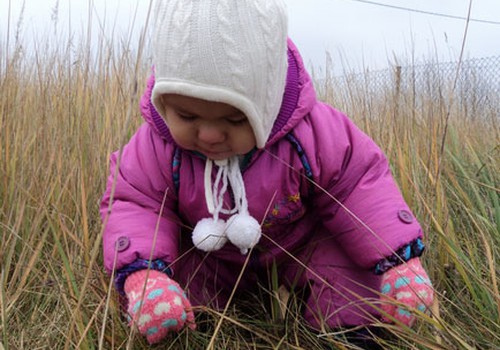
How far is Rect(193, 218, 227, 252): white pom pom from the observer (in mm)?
1080

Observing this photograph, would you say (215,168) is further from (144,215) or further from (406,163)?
(406,163)

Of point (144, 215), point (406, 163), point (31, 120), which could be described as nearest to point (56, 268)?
point (144, 215)

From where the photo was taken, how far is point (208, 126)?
96cm

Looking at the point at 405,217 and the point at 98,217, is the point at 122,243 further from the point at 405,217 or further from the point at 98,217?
the point at 405,217

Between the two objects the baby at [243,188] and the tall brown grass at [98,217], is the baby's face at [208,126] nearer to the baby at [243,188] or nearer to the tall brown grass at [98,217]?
the baby at [243,188]

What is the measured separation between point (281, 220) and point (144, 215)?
0.85 feet

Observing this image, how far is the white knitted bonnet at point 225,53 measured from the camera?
2.96ft

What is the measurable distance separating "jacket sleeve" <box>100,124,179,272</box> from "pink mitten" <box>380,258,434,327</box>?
1.28 ft

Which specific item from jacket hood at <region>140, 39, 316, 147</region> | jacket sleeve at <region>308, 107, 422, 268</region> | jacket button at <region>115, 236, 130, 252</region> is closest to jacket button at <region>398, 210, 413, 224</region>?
jacket sleeve at <region>308, 107, 422, 268</region>

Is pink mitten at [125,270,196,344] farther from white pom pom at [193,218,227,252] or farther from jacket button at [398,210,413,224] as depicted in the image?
jacket button at [398,210,413,224]

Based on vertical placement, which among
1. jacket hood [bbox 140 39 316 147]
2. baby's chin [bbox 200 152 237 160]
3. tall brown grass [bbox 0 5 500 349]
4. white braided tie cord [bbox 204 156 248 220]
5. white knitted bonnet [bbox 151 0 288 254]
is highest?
white knitted bonnet [bbox 151 0 288 254]

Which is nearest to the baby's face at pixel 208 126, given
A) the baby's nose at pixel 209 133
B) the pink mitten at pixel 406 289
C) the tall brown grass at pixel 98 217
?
the baby's nose at pixel 209 133

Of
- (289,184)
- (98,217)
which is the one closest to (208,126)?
(289,184)

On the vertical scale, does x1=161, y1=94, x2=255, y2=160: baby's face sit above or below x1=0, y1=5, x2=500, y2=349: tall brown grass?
above
